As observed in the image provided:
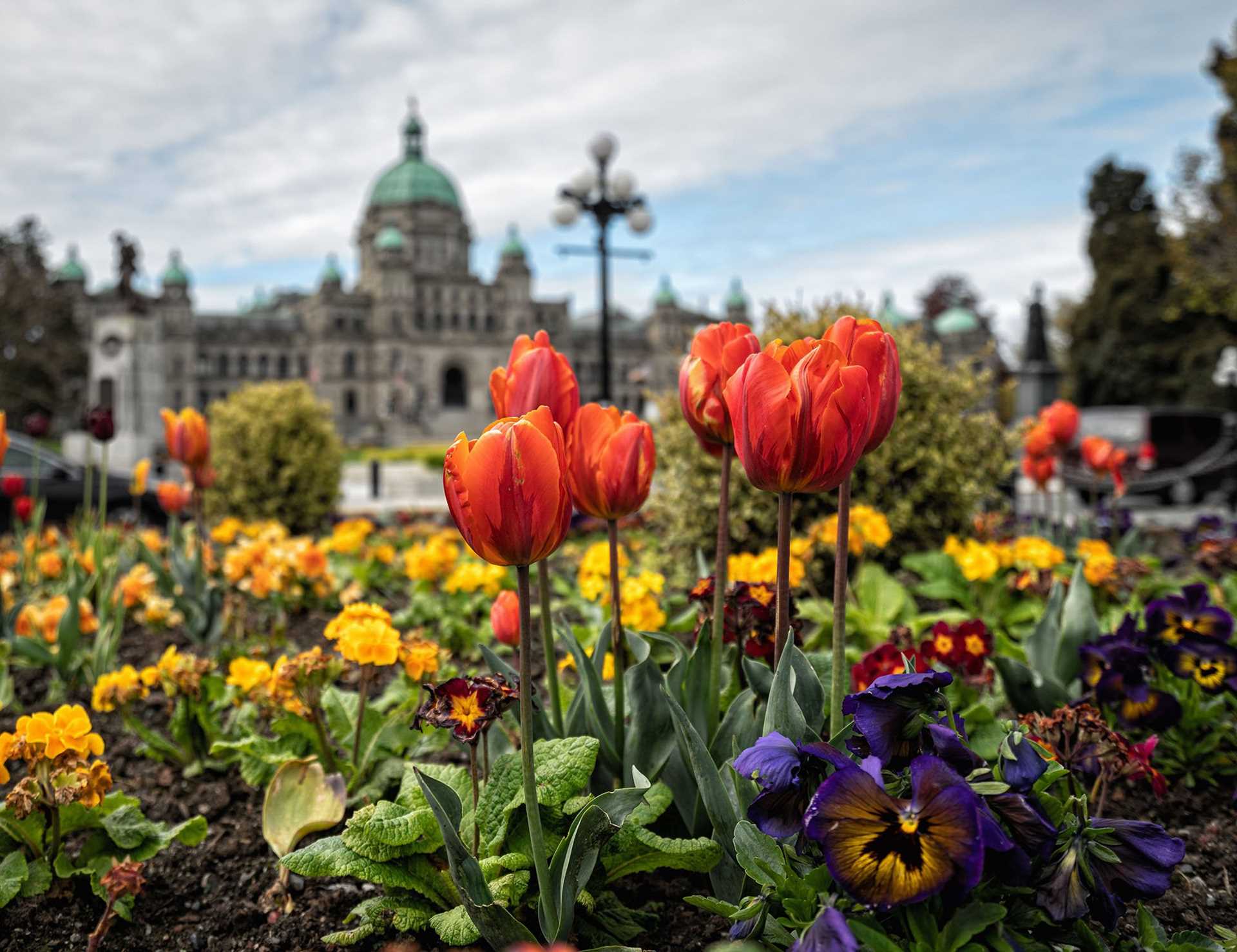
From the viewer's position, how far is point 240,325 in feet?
209

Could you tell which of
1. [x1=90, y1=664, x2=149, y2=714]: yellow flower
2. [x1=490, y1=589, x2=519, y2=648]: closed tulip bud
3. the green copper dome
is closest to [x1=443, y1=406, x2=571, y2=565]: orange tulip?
[x1=490, y1=589, x2=519, y2=648]: closed tulip bud

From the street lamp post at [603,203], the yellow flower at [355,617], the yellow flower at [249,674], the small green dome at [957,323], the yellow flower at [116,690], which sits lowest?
the yellow flower at [116,690]

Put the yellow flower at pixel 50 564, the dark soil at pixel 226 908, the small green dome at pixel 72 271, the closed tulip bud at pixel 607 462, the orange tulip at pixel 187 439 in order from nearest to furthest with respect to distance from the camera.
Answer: the closed tulip bud at pixel 607 462
the dark soil at pixel 226 908
the orange tulip at pixel 187 439
the yellow flower at pixel 50 564
the small green dome at pixel 72 271

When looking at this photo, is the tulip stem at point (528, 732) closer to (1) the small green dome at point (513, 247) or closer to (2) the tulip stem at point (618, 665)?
(2) the tulip stem at point (618, 665)

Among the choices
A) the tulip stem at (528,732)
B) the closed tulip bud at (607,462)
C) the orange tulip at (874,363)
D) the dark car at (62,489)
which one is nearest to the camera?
the tulip stem at (528,732)

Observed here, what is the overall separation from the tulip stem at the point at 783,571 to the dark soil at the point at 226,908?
2.16ft

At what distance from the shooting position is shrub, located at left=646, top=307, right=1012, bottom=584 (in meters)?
4.79

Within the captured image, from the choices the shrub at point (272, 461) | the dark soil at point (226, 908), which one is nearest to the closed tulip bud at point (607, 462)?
the dark soil at point (226, 908)

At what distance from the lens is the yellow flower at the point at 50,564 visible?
5145 mm

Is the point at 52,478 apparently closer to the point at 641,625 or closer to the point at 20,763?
the point at 20,763

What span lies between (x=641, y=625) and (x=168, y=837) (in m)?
1.37

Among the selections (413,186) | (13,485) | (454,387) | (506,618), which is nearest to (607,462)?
(506,618)

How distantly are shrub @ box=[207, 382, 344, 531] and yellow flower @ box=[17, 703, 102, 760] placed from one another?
25.1 ft

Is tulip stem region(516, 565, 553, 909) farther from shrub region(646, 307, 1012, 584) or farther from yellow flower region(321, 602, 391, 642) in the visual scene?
shrub region(646, 307, 1012, 584)
